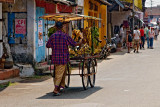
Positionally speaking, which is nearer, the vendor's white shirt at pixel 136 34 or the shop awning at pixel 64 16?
the shop awning at pixel 64 16

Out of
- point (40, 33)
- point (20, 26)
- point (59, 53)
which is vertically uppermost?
point (20, 26)

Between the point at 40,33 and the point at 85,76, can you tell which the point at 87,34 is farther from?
the point at 40,33

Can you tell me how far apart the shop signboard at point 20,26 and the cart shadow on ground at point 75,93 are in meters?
4.86

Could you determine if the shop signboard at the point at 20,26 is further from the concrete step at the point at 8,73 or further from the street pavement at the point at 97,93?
the street pavement at the point at 97,93

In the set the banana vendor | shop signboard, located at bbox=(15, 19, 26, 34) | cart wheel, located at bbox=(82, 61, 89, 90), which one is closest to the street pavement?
cart wheel, located at bbox=(82, 61, 89, 90)

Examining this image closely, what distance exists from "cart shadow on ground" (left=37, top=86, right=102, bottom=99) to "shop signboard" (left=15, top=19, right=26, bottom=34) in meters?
4.86

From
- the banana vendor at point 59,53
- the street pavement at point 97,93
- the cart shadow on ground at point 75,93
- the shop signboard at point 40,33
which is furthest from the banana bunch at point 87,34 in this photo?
the shop signboard at point 40,33

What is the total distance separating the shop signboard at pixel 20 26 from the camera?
1669cm

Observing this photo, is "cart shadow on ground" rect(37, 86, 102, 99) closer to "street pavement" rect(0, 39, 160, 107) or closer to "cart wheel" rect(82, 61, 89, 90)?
"street pavement" rect(0, 39, 160, 107)

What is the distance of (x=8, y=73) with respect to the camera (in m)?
15.0

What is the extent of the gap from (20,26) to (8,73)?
2449 millimetres

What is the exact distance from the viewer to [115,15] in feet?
122

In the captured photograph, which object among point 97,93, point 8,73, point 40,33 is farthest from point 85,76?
point 40,33

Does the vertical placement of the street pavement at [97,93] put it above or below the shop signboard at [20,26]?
below
